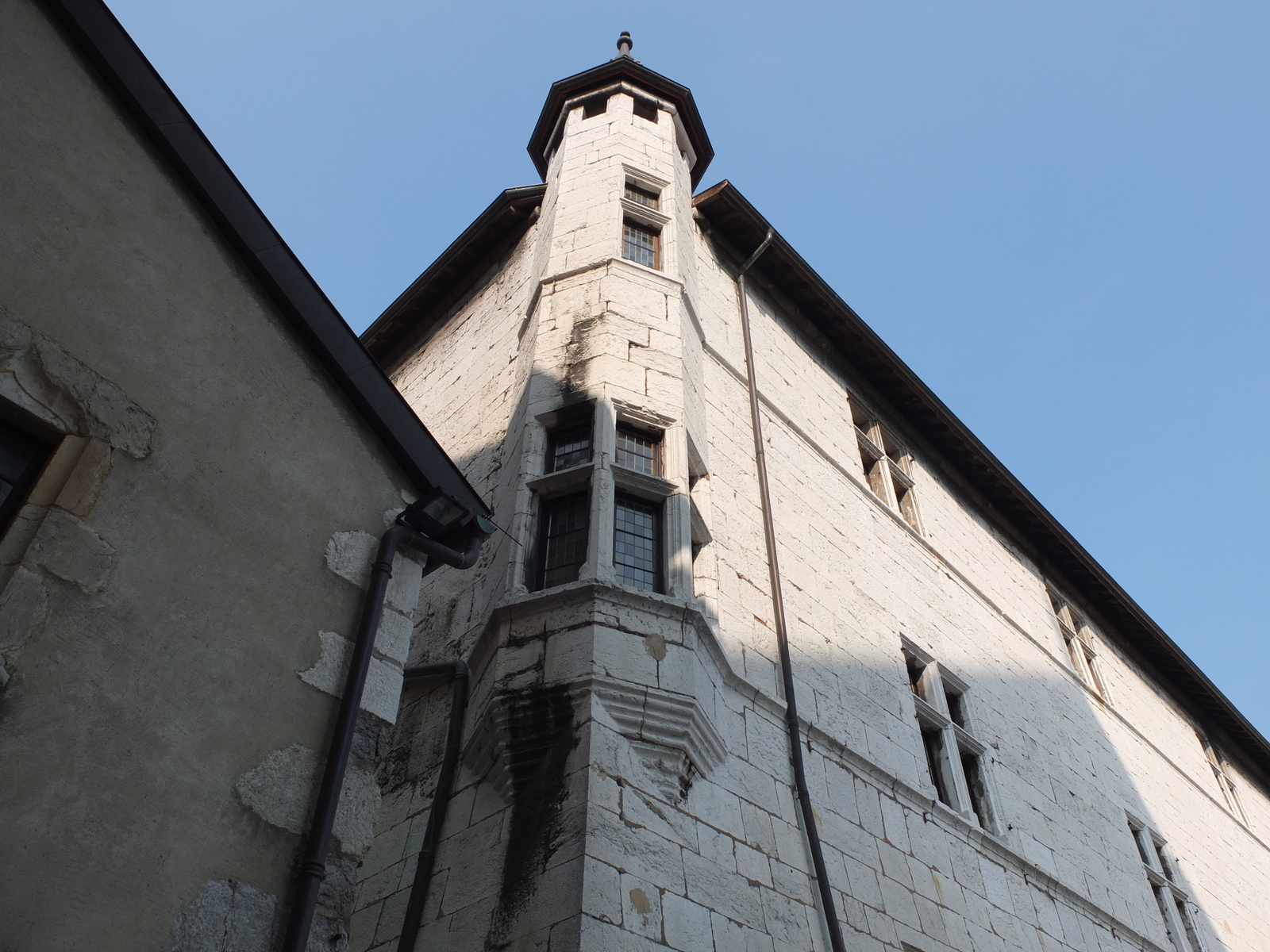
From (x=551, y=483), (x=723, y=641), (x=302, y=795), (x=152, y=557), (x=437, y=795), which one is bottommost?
(x=302, y=795)

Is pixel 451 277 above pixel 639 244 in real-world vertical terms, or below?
above

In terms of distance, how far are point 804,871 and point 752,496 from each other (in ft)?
10.2

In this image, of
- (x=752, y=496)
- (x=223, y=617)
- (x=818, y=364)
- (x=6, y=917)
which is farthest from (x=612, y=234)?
(x=6, y=917)

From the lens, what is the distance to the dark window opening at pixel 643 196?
9508mm

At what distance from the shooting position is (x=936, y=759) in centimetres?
859

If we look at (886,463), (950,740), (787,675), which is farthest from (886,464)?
(787,675)

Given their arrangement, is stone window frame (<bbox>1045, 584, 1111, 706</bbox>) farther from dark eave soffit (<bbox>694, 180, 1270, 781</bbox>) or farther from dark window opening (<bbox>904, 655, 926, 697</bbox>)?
dark window opening (<bbox>904, 655, 926, 697</bbox>)

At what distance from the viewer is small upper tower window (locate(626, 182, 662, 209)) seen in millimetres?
9531

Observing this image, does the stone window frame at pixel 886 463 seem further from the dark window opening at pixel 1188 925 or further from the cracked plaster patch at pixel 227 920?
the cracked plaster patch at pixel 227 920

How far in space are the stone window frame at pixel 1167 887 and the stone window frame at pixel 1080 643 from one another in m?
1.79

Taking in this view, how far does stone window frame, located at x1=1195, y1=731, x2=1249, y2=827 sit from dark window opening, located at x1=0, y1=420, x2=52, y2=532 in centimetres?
1585

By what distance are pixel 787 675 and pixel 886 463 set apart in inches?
197

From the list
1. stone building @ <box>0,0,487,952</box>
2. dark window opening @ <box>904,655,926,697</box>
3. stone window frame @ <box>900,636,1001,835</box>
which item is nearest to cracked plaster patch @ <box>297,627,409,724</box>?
stone building @ <box>0,0,487,952</box>

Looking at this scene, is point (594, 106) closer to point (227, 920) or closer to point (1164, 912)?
point (227, 920)
